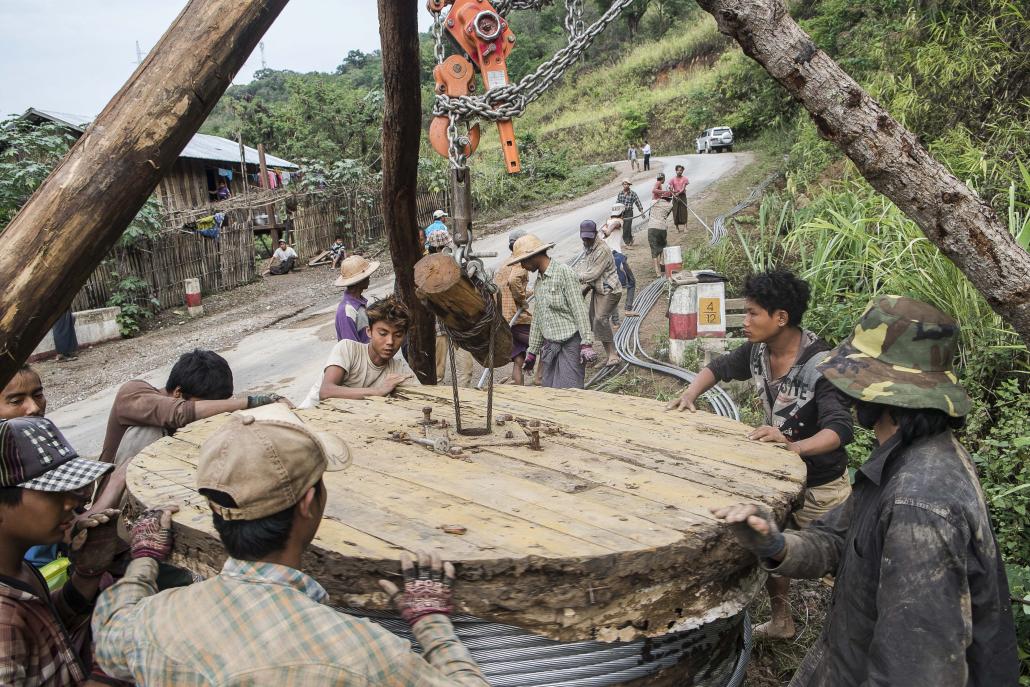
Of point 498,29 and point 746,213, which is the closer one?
point 498,29

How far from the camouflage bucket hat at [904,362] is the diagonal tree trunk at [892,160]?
1.66 ft

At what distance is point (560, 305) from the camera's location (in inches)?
205

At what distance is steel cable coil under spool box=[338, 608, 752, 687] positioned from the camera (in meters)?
2.01

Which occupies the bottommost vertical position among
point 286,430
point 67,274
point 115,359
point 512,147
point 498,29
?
point 115,359

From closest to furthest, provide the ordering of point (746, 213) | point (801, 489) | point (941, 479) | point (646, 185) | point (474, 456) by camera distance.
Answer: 1. point (941, 479)
2. point (801, 489)
3. point (474, 456)
4. point (746, 213)
5. point (646, 185)

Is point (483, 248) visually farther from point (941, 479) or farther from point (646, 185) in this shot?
point (941, 479)

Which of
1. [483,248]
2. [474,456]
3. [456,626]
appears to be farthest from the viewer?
[483,248]

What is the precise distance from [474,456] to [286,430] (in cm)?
137

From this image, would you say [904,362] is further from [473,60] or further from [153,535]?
[473,60]

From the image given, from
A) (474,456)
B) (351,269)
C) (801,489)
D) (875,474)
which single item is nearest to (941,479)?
(875,474)

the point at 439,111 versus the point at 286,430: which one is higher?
the point at 439,111

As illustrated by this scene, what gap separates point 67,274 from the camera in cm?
172

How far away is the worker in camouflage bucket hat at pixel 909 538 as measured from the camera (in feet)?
4.78

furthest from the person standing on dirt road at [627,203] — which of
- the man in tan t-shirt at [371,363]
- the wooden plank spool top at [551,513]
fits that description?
the wooden plank spool top at [551,513]
